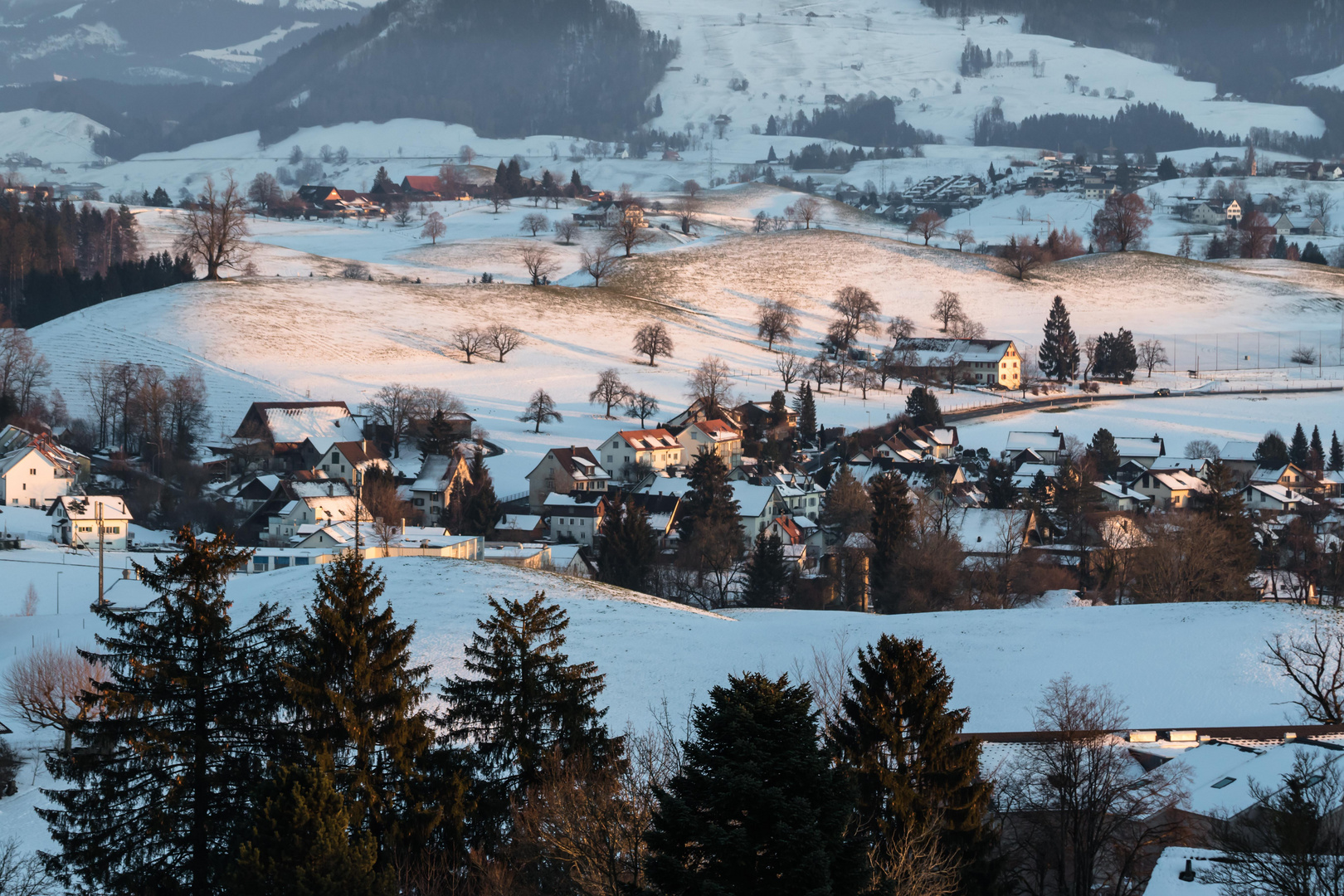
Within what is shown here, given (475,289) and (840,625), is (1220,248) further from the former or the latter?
(840,625)

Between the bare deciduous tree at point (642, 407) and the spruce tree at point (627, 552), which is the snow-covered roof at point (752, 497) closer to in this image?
the spruce tree at point (627, 552)

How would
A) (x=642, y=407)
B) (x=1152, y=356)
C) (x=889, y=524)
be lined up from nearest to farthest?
(x=889, y=524), (x=642, y=407), (x=1152, y=356)

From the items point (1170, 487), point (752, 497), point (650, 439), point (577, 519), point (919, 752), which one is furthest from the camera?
point (650, 439)

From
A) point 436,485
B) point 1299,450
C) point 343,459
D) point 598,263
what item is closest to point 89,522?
point 343,459

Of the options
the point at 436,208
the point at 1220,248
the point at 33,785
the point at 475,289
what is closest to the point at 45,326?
the point at 475,289

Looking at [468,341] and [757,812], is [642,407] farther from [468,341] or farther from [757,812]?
[757,812]

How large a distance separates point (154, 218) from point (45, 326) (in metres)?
62.0

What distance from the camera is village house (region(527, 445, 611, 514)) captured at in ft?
201

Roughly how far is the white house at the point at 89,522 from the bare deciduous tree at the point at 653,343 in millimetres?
40308

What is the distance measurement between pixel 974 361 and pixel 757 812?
8419 cm

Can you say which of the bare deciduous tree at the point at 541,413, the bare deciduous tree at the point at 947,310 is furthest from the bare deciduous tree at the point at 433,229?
the bare deciduous tree at the point at 541,413

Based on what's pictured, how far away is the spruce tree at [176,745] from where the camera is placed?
1474cm

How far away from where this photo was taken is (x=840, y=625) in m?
30.9

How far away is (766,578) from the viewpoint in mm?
46625
